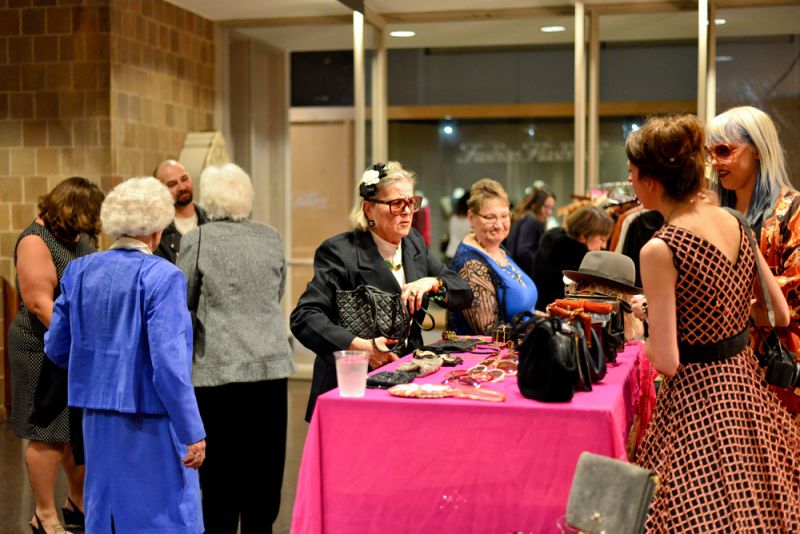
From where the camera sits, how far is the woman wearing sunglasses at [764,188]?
3.16 meters

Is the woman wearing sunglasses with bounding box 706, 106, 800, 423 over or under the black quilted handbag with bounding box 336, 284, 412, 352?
over

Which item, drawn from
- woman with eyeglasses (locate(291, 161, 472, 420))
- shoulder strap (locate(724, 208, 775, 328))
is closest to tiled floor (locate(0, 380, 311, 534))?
woman with eyeglasses (locate(291, 161, 472, 420))

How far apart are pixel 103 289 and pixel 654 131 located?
6.09 ft

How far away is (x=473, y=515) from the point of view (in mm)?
2668

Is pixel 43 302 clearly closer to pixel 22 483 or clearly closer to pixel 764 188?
pixel 22 483

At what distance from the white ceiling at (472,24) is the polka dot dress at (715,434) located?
5940 mm

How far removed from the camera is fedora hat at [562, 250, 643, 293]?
11.4ft

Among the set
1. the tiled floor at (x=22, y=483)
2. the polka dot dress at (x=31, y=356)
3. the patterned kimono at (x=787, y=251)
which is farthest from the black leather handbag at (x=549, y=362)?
the polka dot dress at (x=31, y=356)

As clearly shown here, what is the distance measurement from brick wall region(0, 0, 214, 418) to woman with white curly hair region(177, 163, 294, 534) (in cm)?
315

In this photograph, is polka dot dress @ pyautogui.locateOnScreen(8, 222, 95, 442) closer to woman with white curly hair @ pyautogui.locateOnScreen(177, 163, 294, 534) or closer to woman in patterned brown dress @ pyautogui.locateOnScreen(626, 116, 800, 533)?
woman with white curly hair @ pyautogui.locateOnScreen(177, 163, 294, 534)

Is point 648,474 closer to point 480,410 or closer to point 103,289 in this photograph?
point 480,410

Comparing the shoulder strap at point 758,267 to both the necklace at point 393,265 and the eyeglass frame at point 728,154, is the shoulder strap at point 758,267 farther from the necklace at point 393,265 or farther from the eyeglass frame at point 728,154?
the necklace at point 393,265

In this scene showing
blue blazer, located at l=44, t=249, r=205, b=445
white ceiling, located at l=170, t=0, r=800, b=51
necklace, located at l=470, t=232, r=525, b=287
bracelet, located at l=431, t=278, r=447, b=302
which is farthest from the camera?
white ceiling, located at l=170, t=0, r=800, b=51

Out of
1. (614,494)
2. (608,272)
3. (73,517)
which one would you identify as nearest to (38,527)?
(73,517)
